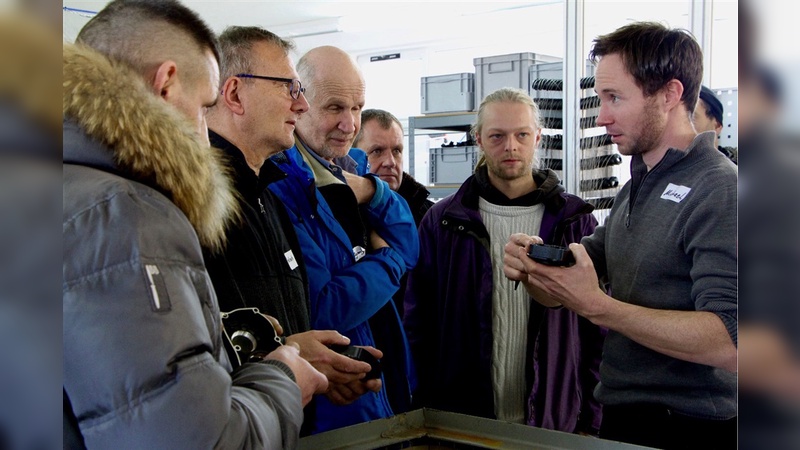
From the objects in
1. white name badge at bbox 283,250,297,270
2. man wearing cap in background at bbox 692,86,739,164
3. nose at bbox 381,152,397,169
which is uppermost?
man wearing cap in background at bbox 692,86,739,164

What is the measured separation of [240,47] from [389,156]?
1413mm

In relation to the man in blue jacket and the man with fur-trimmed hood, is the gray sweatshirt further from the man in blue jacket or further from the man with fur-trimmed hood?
the man with fur-trimmed hood

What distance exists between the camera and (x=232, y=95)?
1968mm

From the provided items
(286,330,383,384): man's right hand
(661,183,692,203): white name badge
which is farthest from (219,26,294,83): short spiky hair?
(661,183,692,203): white name badge

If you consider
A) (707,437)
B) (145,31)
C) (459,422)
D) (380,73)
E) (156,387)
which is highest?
(380,73)

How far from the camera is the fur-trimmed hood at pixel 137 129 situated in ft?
3.05

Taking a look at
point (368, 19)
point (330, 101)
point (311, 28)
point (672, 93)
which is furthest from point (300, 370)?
point (311, 28)

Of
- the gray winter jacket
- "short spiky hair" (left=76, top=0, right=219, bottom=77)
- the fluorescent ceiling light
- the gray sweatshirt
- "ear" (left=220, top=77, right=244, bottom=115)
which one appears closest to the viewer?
the gray winter jacket

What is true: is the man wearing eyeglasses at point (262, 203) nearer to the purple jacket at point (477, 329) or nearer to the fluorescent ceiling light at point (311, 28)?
the purple jacket at point (477, 329)

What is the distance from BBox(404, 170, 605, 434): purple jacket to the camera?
8.01 feet

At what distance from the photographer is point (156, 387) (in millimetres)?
872

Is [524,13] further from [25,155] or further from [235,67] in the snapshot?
[25,155]

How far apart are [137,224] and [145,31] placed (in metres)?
0.41

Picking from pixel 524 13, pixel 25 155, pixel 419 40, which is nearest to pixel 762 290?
pixel 25 155
